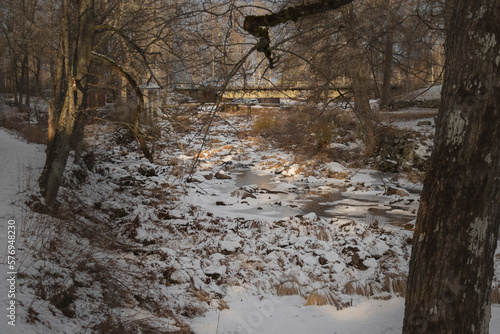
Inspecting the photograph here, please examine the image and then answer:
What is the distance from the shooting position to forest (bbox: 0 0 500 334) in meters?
2.75

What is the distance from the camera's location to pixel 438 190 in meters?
2.80

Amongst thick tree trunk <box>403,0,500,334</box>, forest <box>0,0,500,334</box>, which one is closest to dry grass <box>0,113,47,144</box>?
forest <box>0,0,500,334</box>

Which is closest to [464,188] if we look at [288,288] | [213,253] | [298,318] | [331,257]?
[298,318]

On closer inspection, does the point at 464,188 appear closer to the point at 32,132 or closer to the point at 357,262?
the point at 357,262

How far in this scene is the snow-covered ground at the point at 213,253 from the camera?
4.47 meters

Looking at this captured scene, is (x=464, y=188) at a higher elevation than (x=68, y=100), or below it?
below

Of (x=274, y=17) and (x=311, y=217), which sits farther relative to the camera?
(x=311, y=217)

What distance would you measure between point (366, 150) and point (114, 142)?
10499 mm

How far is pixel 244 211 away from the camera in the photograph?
9734 millimetres

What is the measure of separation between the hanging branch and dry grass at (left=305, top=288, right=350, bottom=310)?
3.42 metres

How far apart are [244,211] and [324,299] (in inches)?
177

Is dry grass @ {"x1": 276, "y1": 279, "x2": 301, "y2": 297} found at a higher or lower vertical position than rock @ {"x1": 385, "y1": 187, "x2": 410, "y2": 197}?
lower

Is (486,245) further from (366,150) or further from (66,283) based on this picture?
(366,150)

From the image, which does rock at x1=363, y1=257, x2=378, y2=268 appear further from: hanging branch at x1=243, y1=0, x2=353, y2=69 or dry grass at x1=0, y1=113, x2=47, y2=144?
dry grass at x1=0, y1=113, x2=47, y2=144
